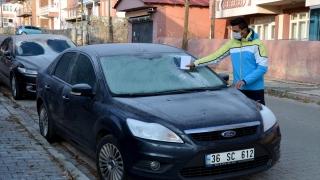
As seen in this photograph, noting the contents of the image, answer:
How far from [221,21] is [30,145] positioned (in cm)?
2517

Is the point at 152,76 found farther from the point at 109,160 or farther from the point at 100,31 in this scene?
the point at 100,31

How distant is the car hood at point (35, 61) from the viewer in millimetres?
10523

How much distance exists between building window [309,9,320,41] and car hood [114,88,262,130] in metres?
16.6

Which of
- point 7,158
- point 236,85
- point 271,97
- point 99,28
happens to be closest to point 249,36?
point 236,85

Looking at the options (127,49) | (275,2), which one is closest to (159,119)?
(127,49)

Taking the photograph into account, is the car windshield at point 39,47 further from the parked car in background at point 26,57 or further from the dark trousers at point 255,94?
the dark trousers at point 255,94

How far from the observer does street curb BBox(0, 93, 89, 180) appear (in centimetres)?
500

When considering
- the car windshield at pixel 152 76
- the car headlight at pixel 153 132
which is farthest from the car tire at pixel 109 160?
the car windshield at pixel 152 76

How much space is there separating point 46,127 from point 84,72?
174 cm

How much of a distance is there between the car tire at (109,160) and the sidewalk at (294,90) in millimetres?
8014

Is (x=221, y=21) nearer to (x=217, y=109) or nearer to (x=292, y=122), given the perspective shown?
(x=292, y=122)

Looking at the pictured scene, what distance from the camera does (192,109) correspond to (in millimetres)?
4297

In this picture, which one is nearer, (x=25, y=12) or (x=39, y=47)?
(x=39, y=47)

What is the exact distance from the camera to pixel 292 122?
8.40 metres
